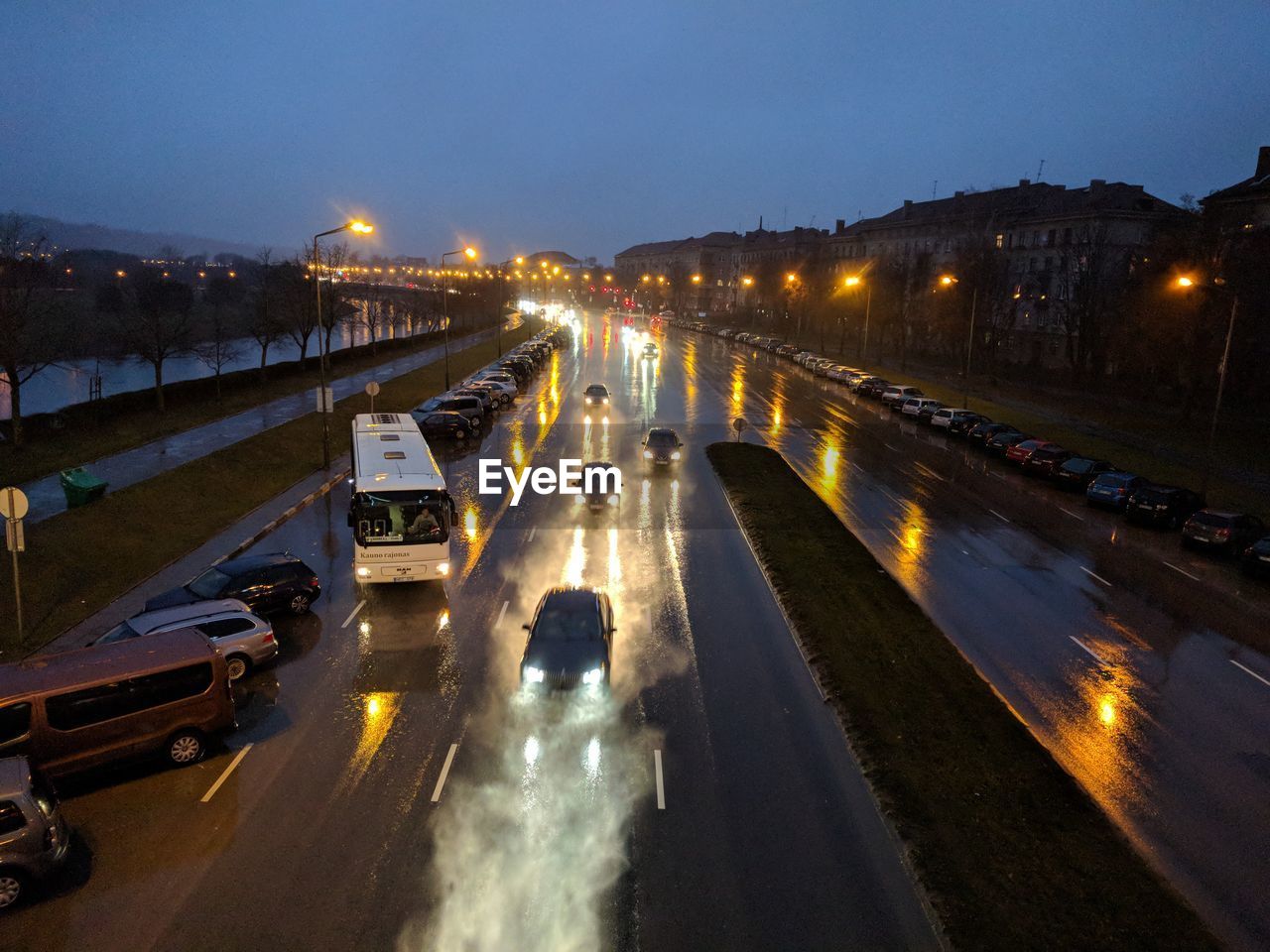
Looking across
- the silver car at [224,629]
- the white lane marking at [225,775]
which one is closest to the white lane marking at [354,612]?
the silver car at [224,629]

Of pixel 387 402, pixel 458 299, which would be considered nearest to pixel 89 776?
pixel 387 402

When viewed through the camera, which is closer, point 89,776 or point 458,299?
point 89,776

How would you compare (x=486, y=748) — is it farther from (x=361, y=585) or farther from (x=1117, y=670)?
(x=1117, y=670)

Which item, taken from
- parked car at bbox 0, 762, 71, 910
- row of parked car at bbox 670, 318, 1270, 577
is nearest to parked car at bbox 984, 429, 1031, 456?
row of parked car at bbox 670, 318, 1270, 577

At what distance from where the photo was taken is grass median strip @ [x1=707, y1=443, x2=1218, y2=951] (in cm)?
911

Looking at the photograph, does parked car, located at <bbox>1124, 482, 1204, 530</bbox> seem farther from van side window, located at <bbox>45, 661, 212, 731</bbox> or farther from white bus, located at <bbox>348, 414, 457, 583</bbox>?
van side window, located at <bbox>45, 661, 212, 731</bbox>

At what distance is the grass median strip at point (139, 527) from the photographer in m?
17.2

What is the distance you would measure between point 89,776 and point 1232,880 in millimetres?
15171

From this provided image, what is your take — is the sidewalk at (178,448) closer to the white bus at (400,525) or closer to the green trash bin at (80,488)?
the green trash bin at (80,488)

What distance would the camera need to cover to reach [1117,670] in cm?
1617

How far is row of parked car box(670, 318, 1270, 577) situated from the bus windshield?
2197 centimetres

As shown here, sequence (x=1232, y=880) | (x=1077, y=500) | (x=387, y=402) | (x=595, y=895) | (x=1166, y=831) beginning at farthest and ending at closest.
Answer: (x=387, y=402) < (x=1077, y=500) < (x=1166, y=831) < (x=1232, y=880) < (x=595, y=895)

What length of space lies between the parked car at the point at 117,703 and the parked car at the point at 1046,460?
32.1 m

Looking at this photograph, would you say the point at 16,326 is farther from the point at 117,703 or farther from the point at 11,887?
the point at 11,887
